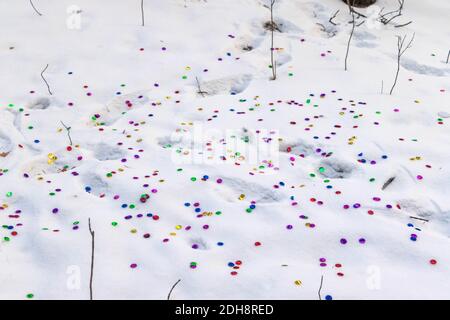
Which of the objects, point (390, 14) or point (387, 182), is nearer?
point (387, 182)

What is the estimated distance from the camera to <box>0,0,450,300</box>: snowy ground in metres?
2.72

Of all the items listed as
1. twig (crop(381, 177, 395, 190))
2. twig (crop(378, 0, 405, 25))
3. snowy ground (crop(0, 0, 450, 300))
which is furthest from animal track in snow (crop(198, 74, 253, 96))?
twig (crop(378, 0, 405, 25))

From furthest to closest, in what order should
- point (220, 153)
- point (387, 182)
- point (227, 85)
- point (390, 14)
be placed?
point (390, 14) < point (227, 85) < point (220, 153) < point (387, 182)

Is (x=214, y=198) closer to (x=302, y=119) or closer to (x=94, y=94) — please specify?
(x=302, y=119)

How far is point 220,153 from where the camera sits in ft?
12.1

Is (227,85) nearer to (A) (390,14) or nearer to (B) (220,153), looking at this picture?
(B) (220,153)

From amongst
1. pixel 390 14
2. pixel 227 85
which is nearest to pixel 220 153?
pixel 227 85

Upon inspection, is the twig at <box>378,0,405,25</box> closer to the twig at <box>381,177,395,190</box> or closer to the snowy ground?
the snowy ground

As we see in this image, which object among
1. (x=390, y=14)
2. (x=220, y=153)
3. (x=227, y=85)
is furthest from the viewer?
(x=390, y=14)

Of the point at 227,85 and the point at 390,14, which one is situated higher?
the point at 390,14

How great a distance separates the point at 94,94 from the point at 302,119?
184 cm

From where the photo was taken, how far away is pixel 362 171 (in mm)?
3445
